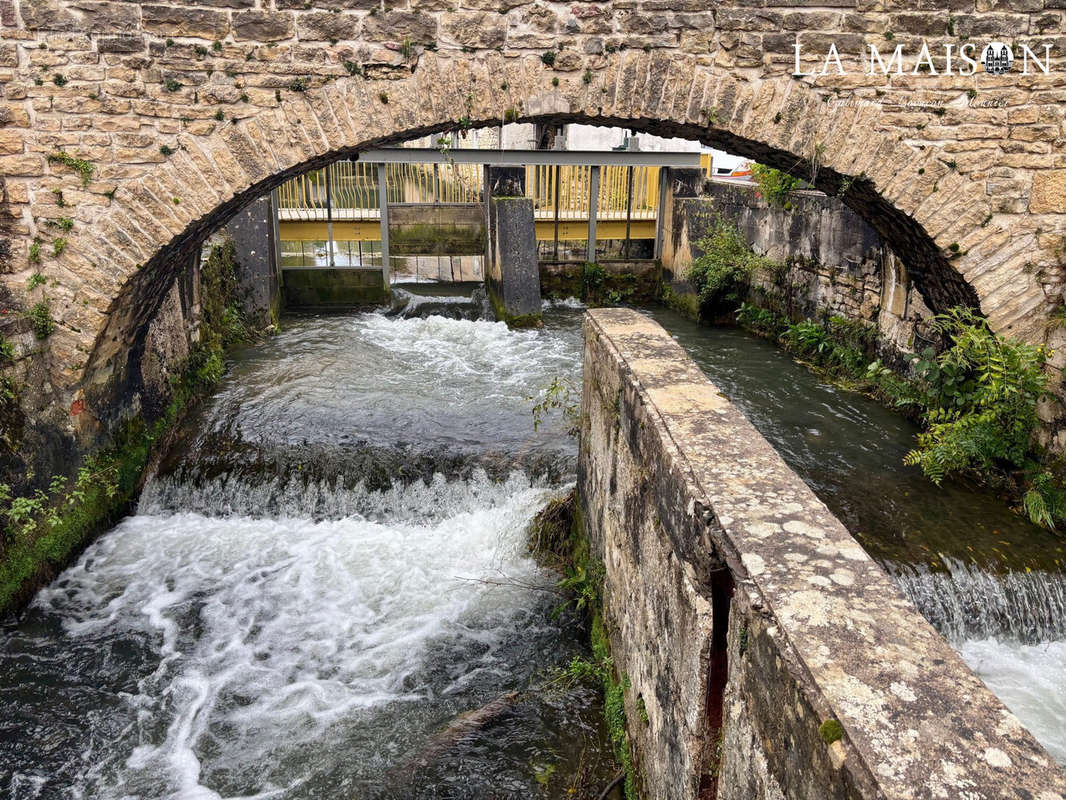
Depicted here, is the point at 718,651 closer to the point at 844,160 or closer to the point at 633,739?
the point at 633,739

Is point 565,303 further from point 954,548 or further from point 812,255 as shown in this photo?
point 954,548

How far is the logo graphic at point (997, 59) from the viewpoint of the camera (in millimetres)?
4711

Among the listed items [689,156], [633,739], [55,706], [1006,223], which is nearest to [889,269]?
[1006,223]

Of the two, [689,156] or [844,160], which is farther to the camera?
[689,156]

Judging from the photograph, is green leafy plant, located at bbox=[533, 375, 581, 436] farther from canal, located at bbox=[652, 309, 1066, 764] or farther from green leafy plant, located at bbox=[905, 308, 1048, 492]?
green leafy plant, located at bbox=[905, 308, 1048, 492]

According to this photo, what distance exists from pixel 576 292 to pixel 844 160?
7196mm

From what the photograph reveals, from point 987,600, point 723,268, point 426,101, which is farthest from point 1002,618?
point 723,268

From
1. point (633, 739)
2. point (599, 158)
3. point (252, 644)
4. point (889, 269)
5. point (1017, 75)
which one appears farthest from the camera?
point (599, 158)

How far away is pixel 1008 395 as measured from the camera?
507cm

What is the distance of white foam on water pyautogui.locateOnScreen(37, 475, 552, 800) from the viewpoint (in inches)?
144

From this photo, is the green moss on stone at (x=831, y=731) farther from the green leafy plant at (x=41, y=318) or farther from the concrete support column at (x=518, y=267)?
the concrete support column at (x=518, y=267)

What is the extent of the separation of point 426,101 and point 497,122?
1.48 ft

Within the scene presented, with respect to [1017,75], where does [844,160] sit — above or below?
below

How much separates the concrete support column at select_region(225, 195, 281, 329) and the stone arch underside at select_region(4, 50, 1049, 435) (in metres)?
4.39
